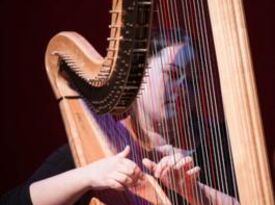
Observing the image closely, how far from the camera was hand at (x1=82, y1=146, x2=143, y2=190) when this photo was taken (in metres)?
1.02

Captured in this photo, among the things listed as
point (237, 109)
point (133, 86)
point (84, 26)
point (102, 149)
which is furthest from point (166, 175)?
point (84, 26)

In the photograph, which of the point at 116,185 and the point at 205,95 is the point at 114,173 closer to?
the point at 116,185

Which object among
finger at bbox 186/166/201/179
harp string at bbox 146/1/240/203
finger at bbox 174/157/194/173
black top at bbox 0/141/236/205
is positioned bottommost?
black top at bbox 0/141/236/205

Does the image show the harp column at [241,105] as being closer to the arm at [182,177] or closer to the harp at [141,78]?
the harp at [141,78]

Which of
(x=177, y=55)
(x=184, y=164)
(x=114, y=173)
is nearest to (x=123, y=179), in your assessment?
(x=114, y=173)

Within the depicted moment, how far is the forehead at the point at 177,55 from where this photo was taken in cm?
85

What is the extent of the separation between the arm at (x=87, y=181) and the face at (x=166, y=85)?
0.10 metres

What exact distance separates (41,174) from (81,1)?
3.16ft

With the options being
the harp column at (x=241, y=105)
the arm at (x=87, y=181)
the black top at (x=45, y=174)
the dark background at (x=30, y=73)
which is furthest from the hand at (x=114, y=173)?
the dark background at (x=30, y=73)

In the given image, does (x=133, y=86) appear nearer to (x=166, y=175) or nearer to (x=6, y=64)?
(x=166, y=175)

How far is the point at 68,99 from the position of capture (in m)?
1.35

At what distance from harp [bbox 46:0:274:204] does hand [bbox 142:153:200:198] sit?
65mm

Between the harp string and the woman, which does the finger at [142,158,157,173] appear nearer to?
the woman

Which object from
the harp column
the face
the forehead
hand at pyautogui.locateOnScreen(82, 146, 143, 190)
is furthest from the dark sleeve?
the harp column
